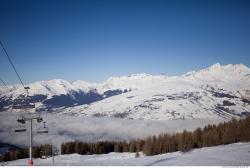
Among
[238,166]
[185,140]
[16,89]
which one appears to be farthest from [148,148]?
[238,166]

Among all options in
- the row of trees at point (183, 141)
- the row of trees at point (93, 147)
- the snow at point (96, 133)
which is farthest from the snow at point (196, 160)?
the row of trees at point (93, 147)

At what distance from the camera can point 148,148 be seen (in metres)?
34.7

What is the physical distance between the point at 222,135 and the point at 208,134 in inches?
104

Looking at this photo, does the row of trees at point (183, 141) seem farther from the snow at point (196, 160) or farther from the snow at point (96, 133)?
the snow at point (196, 160)

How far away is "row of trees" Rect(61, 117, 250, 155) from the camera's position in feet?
87.1

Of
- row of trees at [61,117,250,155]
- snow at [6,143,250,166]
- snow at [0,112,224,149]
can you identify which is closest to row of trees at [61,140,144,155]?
row of trees at [61,117,250,155]

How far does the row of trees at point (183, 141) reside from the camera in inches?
1045

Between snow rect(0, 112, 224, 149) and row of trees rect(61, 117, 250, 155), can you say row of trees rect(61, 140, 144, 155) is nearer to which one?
row of trees rect(61, 117, 250, 155)

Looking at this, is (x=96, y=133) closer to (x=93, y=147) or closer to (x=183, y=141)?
(x=93, y=147)

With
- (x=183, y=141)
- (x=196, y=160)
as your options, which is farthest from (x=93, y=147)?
(x=196, y=160)

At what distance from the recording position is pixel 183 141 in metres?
33.4

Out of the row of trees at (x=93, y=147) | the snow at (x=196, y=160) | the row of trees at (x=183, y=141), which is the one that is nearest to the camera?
the snow at (x=196, y=160)

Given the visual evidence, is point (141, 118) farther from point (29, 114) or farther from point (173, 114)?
point (29, 114)

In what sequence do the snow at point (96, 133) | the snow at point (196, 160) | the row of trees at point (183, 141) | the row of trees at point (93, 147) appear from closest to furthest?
the snow at point (196, 160) → the row of trees at point (183, 141) → the row of trees at point (93, 147) → the snow at point (96, 133)
